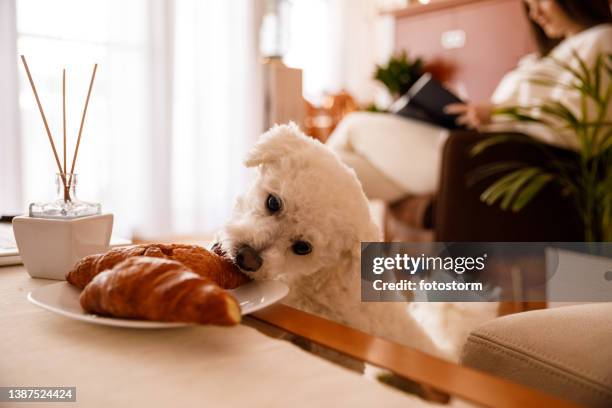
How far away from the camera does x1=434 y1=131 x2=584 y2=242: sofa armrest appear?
1.98 metres

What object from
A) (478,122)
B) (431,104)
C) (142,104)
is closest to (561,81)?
(478,122)

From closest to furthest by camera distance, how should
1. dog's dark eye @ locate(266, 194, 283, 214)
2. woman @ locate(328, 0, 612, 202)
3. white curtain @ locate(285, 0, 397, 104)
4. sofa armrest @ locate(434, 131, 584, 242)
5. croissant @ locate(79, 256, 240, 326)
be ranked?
croissant @ locate(79, 256, 240, 326)
dog's dark eye @ locate(266, 194, 283, 214)
sofa armrest @ locate(434, 131, 584, 242)
woman @ locate(328, 0, 612, 202)
white curtain @ locate(285, 0, 397, 104)

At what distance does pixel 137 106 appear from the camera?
3189mm

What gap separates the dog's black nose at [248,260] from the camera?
80cm

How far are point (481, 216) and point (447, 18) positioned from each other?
7.87 feet

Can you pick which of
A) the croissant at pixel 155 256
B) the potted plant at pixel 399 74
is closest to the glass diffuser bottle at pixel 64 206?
the croissant at pixel 155 256

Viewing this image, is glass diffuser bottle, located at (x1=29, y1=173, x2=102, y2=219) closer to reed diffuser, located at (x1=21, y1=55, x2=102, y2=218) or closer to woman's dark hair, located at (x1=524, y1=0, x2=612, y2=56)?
reed diffuser, located at (x1=21, y1=55, x2=102, y2=218)

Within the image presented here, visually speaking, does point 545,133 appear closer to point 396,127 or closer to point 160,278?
point 396,127

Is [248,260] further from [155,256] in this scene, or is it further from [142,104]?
[142,104]

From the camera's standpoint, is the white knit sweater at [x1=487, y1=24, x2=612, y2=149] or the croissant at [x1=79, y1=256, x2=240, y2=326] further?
the white knit sweater at [x1=487, y1=24, x2=612, y2=149]

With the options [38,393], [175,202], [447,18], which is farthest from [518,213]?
A: [447,18]

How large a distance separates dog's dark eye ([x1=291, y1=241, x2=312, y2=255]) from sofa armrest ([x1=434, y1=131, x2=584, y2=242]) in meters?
1.24

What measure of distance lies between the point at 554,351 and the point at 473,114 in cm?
170

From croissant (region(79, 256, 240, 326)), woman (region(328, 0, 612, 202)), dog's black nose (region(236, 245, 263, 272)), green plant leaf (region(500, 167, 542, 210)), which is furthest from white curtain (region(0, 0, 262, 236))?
croissant (region(79, 256, 240, 326))
